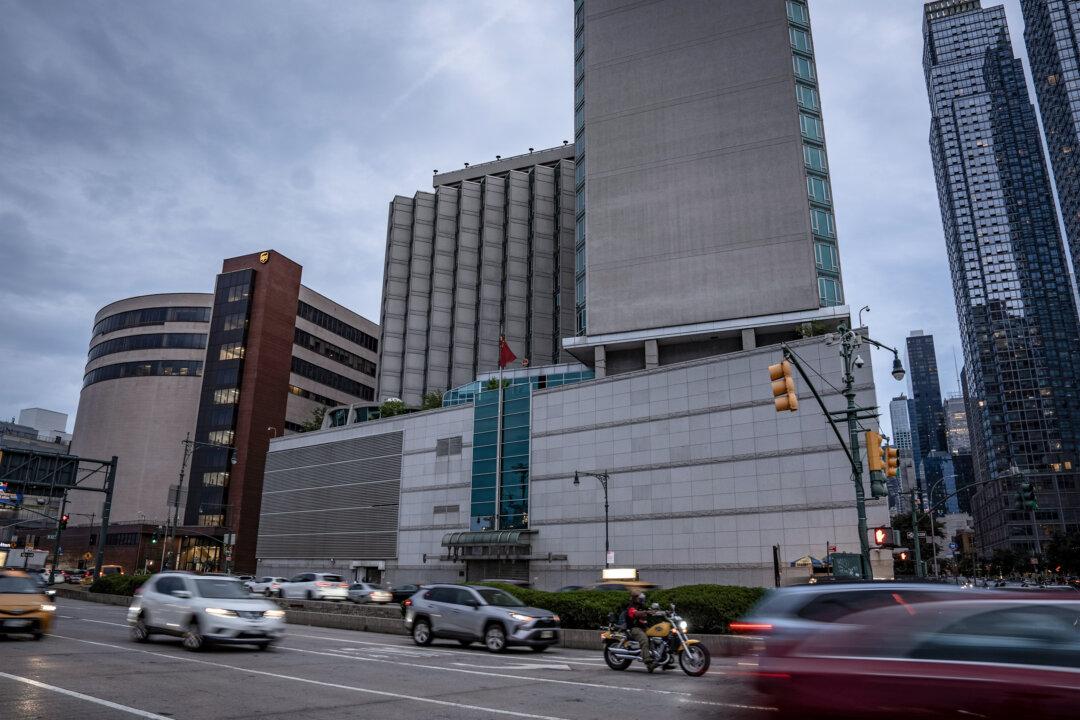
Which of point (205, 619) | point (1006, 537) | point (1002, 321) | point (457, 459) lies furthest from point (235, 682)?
point (1002, 321)

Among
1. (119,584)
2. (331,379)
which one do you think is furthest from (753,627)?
(331,379)

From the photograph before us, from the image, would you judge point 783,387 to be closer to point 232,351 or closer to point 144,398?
point 232,351

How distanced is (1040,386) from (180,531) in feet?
644

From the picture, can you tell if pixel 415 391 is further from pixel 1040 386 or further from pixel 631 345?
pixel 1040 386

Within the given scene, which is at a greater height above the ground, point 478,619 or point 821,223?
point 821,223

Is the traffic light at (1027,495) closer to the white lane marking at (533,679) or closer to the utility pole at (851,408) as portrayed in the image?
the utility pole at (851,408)

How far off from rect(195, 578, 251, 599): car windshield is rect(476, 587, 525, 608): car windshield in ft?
20.2

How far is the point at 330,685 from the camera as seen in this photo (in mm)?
11594

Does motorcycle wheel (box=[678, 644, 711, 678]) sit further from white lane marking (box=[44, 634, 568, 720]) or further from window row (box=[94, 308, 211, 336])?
window row (box=[94, 308, 211, 336])

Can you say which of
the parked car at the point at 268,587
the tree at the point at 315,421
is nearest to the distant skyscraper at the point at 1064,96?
the tree at the point at 315,421

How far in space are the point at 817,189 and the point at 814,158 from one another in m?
3.11

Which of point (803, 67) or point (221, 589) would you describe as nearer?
point (221, 589)

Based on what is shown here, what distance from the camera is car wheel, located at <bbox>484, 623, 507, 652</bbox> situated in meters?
19.0

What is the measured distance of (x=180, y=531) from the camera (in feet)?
291
